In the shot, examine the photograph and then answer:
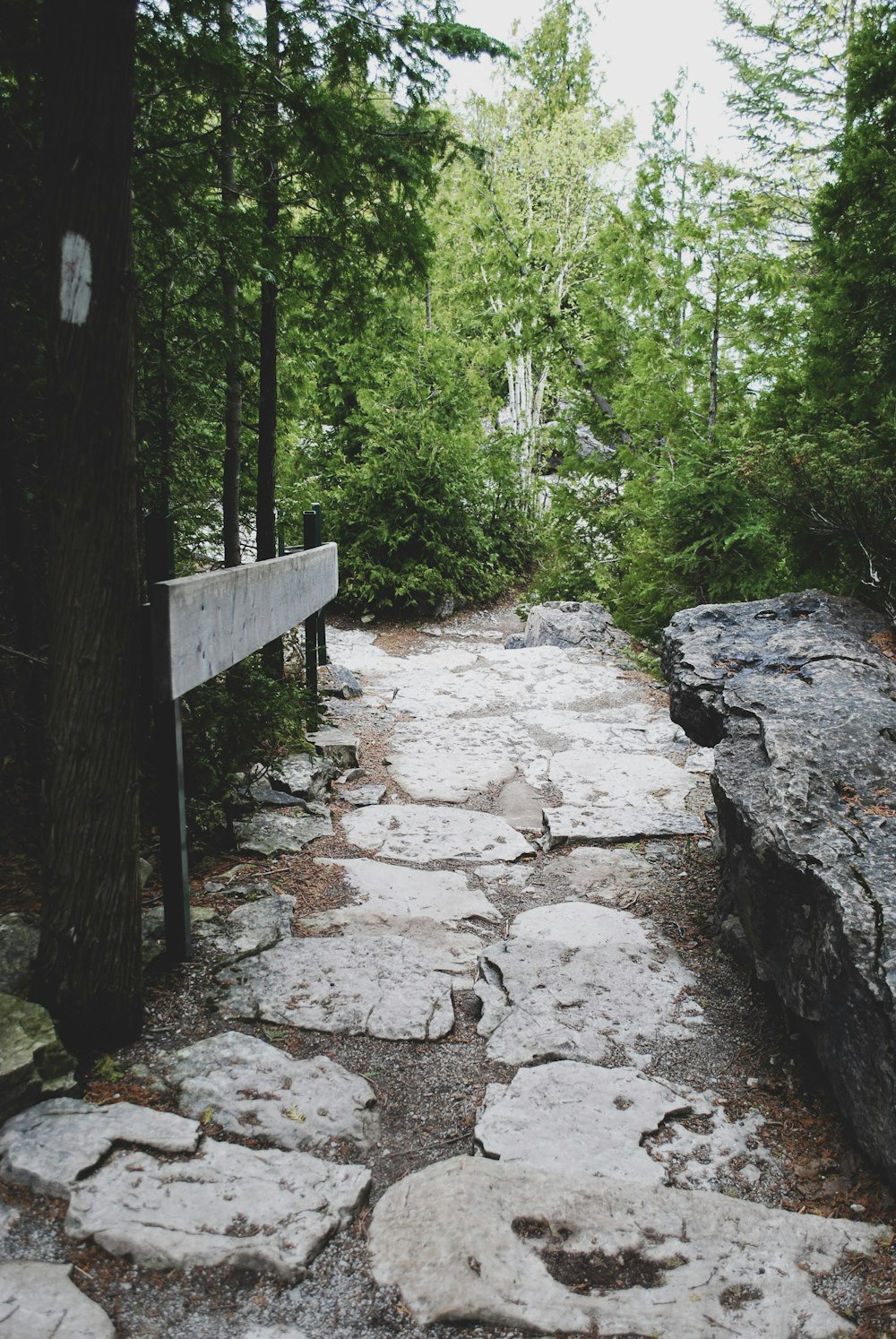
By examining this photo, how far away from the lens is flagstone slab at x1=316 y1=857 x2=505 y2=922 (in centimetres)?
371

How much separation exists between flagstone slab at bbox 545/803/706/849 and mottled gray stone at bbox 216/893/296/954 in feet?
5.39

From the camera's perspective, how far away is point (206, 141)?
3.54m

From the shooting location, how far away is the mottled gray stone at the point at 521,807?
4.84 m

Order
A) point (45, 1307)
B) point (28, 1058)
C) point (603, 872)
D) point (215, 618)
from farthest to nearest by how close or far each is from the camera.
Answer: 1. point (603, 872)
2. point (215, 618)
3. point (28, 1058)
4. point (45, 1307)

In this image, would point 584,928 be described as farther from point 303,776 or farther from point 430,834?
point 303,776

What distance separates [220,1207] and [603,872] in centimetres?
265

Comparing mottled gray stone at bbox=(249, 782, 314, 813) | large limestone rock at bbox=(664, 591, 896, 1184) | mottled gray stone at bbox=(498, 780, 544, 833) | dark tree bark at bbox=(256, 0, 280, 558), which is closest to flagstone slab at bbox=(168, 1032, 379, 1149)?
large limestone rock at bbox=(664, 591, 896, 1184)

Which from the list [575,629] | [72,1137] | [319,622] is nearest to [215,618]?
[72,1137]

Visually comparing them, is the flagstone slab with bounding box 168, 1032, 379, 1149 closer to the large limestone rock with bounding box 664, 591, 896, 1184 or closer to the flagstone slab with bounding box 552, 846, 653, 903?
the large limestone rock with bounding box 664, 591, 896, 1184

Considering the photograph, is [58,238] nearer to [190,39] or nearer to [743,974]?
[190,39]

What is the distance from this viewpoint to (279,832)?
4.36 meters

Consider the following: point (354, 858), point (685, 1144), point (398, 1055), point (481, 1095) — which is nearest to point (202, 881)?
point (354, 858)

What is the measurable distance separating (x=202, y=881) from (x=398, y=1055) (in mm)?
1414

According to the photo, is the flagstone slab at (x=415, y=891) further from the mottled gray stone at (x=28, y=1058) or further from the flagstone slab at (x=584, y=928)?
the mottled gray stone at (x=28, y=1058)
